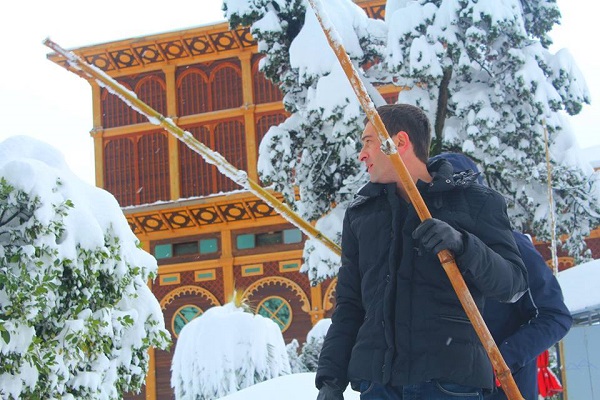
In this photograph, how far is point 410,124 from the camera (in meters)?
2.53

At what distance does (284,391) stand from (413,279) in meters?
3.10

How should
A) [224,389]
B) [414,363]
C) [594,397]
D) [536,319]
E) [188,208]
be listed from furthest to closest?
[188,208] → [224,389] → [594,397] → [536,319] → [414,363]

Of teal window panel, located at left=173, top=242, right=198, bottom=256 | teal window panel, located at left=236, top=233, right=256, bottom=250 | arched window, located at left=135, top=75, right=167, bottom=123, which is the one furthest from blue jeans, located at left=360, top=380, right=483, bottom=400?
arched window, located at left=135, top=75, right=167, bottom=123

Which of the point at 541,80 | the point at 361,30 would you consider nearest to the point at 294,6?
the point at 361,30

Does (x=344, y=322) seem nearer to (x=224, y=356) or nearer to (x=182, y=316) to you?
(x=224, y=356)

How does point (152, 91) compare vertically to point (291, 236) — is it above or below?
above

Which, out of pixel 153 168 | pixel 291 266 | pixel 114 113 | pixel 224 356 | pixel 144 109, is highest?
pixel 114 113

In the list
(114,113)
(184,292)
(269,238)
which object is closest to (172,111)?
(114,113)

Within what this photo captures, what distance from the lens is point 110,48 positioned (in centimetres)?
2014

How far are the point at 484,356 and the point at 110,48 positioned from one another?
61.7 feet

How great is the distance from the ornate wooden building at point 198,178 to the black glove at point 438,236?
55.6 feet

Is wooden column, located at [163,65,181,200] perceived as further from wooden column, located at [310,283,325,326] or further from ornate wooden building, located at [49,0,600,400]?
wooden column, located at [310,283,325,326]

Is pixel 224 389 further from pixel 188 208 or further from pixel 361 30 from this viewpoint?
pixel 188 208

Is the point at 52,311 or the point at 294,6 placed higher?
the point at 294,6
